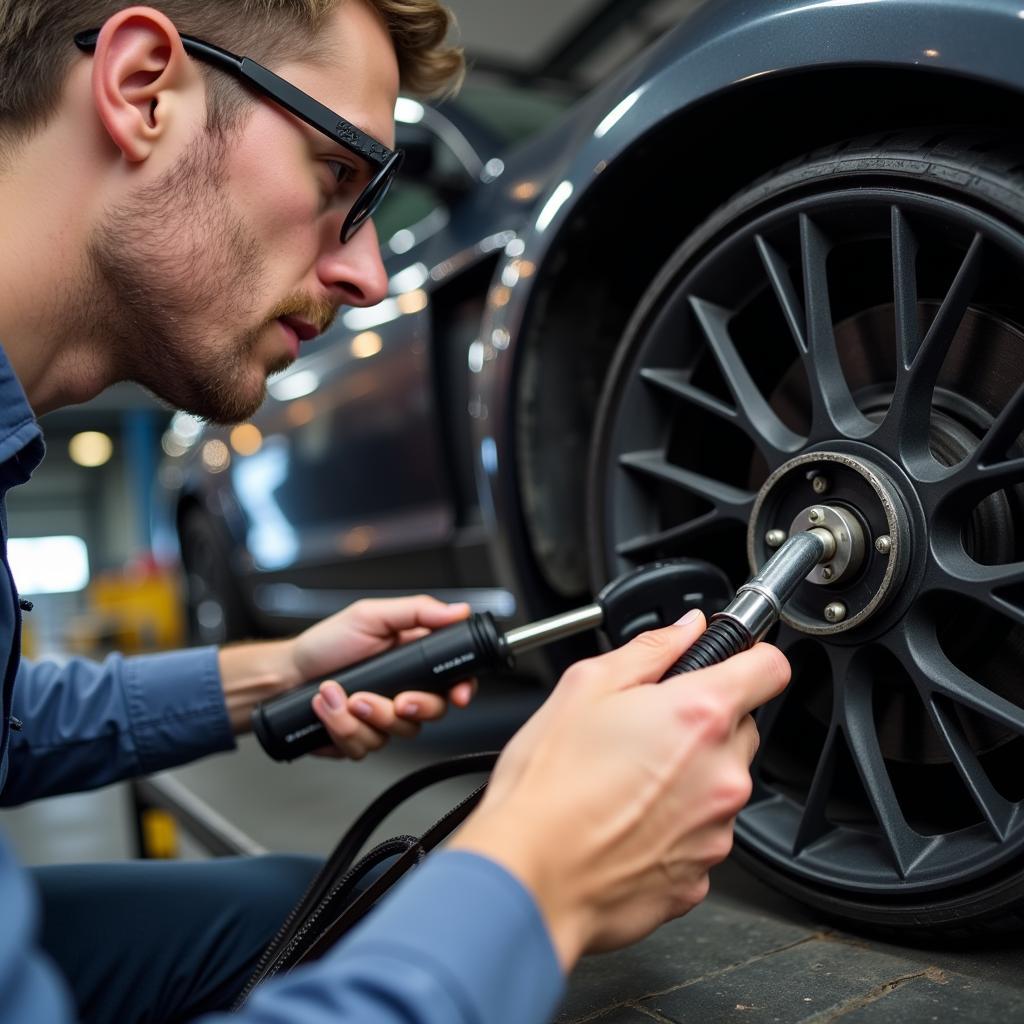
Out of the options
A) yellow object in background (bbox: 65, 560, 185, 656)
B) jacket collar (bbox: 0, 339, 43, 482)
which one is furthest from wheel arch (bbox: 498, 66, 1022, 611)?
yellow object in background (bbox: 65, 560, 185, 656)

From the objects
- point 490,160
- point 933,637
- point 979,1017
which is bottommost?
point 979,1017

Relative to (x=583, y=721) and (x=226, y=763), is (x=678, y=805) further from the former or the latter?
(x=226, y=763)

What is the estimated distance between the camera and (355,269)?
95 centimetres

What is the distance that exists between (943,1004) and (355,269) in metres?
0.80

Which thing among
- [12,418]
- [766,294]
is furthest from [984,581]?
[12,418]

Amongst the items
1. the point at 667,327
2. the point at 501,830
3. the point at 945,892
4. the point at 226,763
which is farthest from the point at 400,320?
the point at 501,830

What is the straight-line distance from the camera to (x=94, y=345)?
913mm

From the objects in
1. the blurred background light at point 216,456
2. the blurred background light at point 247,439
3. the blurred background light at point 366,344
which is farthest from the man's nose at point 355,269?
the blurred background light at point 216,456

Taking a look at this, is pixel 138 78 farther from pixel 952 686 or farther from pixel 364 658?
pixel 952 686

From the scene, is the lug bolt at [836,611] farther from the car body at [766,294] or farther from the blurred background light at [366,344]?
the blurred background light at [366,344]

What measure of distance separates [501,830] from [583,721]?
8 cm

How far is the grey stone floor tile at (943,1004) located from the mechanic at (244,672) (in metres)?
0.31

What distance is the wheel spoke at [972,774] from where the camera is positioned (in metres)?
0.75

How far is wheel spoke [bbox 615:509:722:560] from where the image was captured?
3.19 ft
